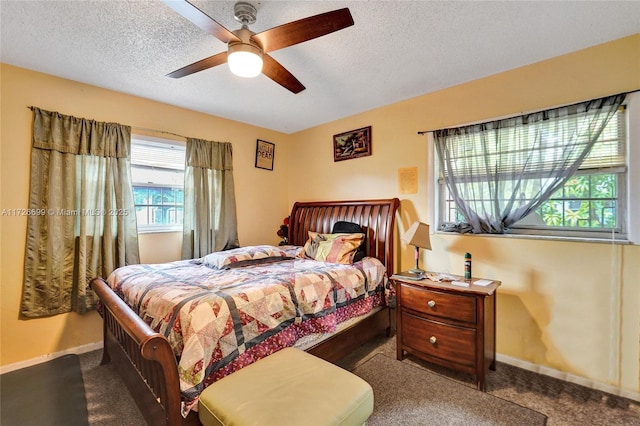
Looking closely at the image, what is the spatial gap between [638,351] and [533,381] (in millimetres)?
691

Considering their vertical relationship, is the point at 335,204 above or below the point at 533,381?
above

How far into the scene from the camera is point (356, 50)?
213 cm

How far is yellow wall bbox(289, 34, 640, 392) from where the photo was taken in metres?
1.96

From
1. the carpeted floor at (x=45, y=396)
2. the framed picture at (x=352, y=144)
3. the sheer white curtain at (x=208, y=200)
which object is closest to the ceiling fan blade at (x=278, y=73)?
the framed picture at (x=352, y=144)

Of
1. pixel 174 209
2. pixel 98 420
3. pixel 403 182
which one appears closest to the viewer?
pixel 98 420

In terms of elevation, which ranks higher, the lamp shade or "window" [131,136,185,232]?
"window" [131,136,185,232]

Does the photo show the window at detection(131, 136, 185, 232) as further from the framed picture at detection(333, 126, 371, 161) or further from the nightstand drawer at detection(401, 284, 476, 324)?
the nightstand drawer at detection(401, 284, 476, 324)

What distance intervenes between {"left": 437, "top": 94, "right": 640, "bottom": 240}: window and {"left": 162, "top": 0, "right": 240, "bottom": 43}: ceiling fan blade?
2372mm

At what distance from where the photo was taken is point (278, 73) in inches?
77.6

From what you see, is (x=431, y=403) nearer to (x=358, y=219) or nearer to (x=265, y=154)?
(x=358, y=219)

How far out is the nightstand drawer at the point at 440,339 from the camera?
2.05 m

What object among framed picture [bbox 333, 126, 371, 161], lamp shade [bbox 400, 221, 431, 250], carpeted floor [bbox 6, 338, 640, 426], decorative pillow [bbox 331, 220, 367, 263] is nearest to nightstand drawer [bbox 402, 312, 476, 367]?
carpeted floor [bbox 6, 338, 640, 426]

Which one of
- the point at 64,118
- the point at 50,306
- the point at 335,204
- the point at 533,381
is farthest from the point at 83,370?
the point at 533,381

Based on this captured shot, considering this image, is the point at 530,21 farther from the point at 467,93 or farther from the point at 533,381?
the point at 533,381
